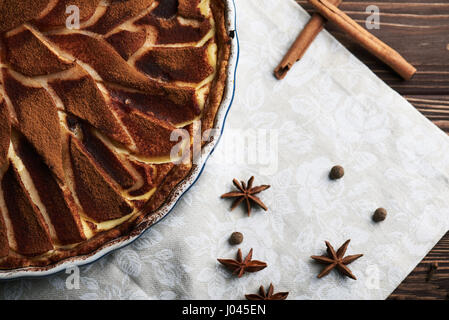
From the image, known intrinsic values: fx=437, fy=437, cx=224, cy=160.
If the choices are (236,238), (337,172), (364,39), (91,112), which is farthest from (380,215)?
(91,112)

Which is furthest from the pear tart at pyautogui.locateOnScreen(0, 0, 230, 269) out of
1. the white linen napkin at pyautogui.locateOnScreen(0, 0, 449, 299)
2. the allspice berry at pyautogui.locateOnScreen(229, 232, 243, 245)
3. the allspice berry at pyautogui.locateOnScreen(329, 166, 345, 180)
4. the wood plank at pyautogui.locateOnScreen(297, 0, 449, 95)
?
the wood plank at pyautogui.locateOnScreen(297, 0, 449, 95)

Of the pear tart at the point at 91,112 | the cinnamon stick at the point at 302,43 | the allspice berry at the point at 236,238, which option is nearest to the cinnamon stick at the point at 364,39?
the cinnamon stick at the point at 302,43

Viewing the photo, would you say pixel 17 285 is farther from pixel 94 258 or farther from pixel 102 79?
pixel 102 79

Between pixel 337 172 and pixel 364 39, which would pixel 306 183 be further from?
pixel 364 39

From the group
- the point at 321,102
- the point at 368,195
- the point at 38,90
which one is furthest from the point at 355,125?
the point at 38,90

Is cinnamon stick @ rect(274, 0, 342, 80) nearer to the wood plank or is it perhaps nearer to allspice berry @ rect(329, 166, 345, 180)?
the wood plank

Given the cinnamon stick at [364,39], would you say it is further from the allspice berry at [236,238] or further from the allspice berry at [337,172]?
the allspice berry at [236,238]

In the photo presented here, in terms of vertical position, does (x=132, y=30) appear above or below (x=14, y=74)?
above
